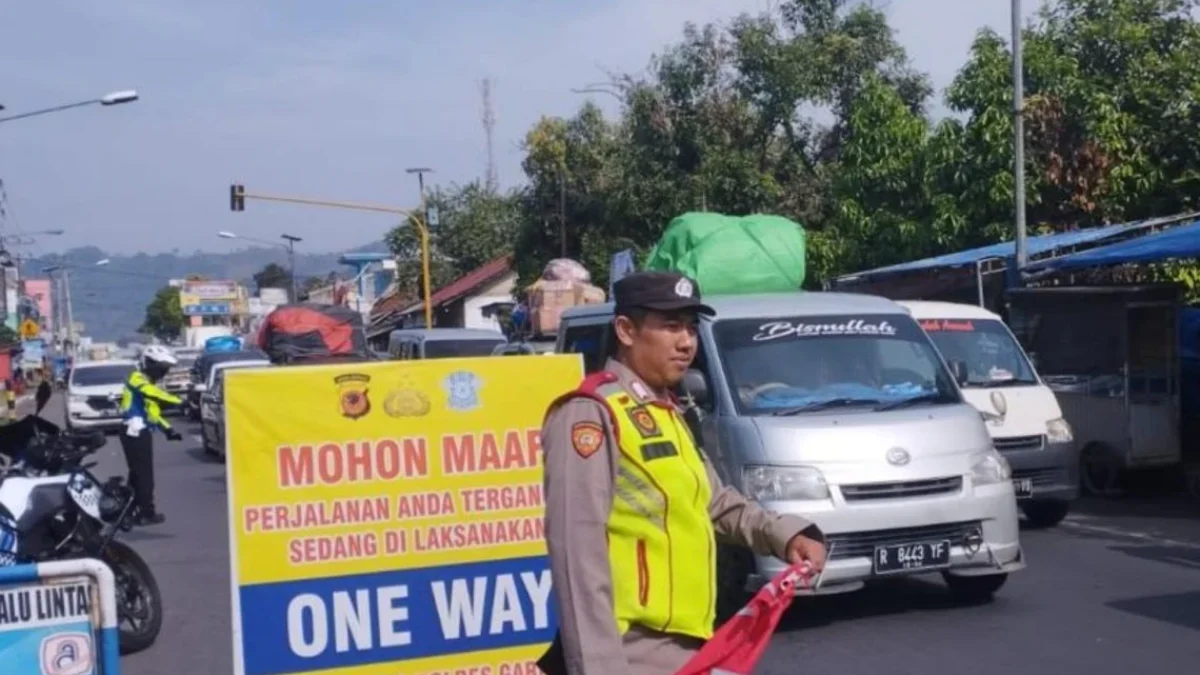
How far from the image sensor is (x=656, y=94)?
3228 cm

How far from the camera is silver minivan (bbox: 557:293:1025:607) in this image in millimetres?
9234

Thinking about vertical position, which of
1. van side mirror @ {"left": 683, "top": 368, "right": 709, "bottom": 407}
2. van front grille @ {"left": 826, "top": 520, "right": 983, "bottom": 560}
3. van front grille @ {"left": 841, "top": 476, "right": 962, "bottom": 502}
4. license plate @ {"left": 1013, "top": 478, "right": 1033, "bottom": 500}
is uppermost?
van side mirror @ {"left": 683, "top": 368, "right": 709, "bottom": 407}

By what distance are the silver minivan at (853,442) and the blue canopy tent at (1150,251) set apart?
18.5 feet

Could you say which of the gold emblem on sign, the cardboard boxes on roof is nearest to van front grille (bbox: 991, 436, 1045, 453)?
the cardboard boxes on roof

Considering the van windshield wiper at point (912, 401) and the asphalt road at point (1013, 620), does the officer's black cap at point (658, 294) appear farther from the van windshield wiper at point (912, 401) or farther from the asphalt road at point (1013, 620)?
the van windshield wiper at point (912, 401)

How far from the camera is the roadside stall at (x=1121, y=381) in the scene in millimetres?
15875

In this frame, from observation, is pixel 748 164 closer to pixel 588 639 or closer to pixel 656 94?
pixel 656 94

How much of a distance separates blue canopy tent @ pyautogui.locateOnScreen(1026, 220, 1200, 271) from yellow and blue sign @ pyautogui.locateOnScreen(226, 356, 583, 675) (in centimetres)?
1021

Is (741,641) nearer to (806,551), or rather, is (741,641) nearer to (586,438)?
(806,551)

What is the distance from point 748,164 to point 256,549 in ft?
83.0

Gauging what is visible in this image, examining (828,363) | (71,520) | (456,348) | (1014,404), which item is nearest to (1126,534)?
(1014,404)

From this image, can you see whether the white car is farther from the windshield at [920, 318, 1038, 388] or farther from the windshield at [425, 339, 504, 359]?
the windshield at [920, 318, 1038, 388]

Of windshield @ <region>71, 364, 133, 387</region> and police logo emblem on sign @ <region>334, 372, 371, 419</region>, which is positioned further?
windshield @ <region>71, 364, 133, 387</region>

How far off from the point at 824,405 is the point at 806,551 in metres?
5.73
